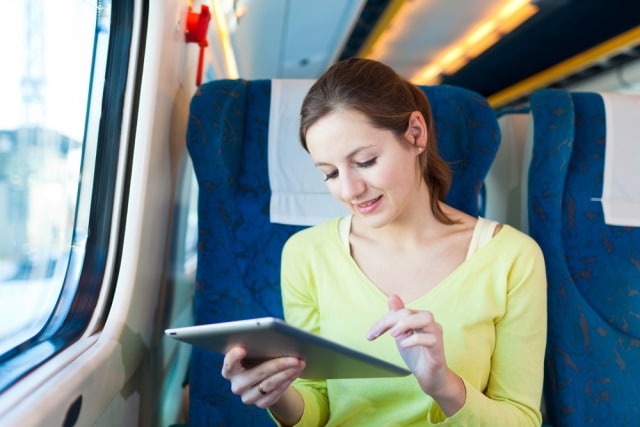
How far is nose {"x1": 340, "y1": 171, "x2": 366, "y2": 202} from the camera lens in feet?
4.23

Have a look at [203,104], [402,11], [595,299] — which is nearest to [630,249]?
[595,299]

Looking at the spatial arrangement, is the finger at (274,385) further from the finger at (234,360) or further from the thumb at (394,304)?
the thumb at (394,304)

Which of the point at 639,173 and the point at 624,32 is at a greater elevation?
the point at 624,32

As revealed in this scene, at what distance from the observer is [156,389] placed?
6.11ft

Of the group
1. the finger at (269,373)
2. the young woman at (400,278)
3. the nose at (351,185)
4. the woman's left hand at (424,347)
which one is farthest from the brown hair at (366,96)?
the finger at (269,373)

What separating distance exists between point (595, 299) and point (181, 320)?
4.19ft

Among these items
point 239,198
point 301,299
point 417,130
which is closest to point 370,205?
point 417,130

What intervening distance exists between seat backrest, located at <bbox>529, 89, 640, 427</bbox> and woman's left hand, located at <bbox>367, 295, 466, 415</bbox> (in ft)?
2.20

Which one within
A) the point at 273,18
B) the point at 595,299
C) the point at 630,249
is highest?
the point at 273,18

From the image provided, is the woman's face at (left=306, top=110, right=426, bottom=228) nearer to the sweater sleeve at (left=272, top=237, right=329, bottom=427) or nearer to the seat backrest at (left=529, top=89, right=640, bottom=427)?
the sweater sleeve at (left=272, top=237, right=329, bottom=427)

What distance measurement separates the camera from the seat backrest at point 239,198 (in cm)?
170

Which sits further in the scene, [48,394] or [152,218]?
[152,218]

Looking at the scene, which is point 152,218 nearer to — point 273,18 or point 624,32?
point 273,18

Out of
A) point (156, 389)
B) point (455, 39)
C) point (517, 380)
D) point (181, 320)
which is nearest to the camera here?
point (517, 380)
